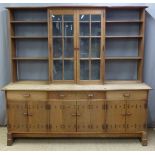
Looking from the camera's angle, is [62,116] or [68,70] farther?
[68,70]

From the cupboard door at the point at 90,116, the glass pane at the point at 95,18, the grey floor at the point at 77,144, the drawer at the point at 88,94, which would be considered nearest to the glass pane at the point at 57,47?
the glass pane at the point at 95,18

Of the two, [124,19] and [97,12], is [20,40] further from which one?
[124,19]

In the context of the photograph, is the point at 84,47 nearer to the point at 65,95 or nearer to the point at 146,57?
the point at 65,95

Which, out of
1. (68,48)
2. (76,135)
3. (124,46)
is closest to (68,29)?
(68,48)

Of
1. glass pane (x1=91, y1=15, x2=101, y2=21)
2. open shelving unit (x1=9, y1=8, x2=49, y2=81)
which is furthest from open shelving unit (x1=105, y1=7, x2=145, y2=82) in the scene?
open shelving unit (x1=9, y1=8, x2=49, y2=81)

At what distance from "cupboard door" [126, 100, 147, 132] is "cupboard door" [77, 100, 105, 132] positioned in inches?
14.1

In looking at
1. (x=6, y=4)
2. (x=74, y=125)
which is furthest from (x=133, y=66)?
(x=6, y=4)

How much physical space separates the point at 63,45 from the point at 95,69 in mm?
583

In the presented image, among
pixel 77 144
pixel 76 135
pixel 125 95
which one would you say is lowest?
pixel 77 144

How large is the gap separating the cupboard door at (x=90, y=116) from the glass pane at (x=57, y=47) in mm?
771

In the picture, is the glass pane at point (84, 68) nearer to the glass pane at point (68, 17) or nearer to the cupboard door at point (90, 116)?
the cupboard door at point (90, 116)

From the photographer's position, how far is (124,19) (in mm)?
4074

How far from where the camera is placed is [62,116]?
3672 mm

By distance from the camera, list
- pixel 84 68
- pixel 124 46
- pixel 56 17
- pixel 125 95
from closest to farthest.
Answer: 1. pixel 125 95
2. pixel 56 17
3. pixel 84 68
4. pixel 124 46
